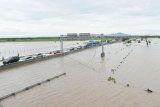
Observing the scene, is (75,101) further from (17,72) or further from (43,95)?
(17,72)

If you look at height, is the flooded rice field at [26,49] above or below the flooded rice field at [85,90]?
below

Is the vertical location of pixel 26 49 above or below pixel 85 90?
below

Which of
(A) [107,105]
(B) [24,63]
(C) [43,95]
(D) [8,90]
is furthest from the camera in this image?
(B) [24,63]

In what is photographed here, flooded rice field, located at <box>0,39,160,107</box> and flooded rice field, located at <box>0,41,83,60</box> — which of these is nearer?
flooded rice field, located at <box>0,39,160,107</box>

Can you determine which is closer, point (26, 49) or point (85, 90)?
point (85, 90)

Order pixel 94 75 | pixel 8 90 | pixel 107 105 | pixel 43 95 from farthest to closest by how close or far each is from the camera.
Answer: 1. pixel 94 75
2. pixel 8 90
3. pixel 43 95
4. pixel 107 105

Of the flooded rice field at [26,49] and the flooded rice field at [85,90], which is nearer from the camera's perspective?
the flooded rice field at [85,90]

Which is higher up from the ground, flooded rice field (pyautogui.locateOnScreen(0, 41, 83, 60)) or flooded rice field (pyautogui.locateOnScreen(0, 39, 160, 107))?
flooded rice field (pyautogui.locateOnScreen(0, 39, 160, 107))

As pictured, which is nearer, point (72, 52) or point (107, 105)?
point (107, 105)

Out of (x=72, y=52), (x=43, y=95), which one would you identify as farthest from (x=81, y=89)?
(x=72, y=52)
